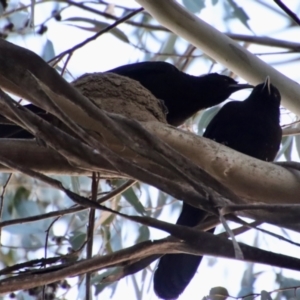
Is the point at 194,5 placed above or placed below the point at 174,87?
above

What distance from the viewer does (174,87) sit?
372 centimetres

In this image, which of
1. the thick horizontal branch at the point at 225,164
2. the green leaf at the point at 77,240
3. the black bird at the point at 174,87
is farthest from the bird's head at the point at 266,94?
the thick horizontal branch at the point at 225,164

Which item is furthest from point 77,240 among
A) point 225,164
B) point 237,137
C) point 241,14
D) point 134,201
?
point 225,164

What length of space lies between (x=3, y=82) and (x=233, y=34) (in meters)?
2.29

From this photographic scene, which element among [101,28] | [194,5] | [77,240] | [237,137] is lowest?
[77,240]

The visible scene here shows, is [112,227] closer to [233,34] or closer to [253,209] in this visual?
[233,34]

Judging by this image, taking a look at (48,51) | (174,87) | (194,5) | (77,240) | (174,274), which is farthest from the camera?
(48,51)

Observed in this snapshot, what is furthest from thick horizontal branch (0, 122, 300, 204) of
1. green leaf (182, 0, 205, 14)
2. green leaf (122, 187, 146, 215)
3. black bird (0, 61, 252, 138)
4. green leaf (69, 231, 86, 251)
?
green leaf (182, 0, 205, 14)

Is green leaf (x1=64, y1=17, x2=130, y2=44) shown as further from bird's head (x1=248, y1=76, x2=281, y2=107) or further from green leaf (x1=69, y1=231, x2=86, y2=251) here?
green leaf (x1=69, y1=231, x2=86, y2=251)

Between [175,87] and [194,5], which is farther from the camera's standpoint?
[175,87]

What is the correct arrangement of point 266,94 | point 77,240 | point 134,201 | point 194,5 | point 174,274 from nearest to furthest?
point 174,274 → point 134,201 → point 266,94 → point 77,240 → point 194,5

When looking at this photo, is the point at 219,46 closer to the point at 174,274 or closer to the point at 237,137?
the point at 237,137

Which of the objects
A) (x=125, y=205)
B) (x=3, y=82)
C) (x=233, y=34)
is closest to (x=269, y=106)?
(x=233, y=34)

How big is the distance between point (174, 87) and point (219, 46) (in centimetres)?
90
